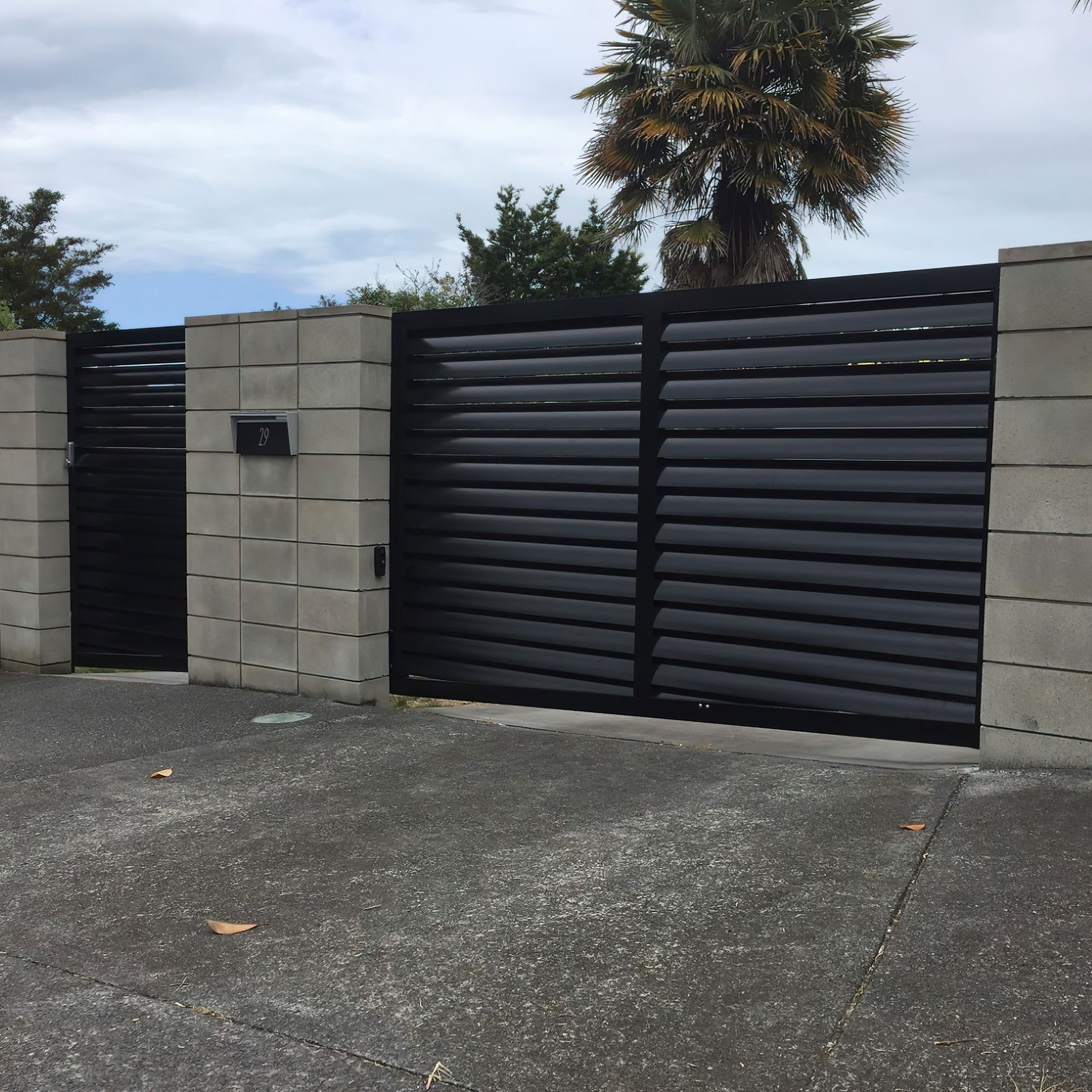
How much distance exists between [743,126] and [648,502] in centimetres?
1592

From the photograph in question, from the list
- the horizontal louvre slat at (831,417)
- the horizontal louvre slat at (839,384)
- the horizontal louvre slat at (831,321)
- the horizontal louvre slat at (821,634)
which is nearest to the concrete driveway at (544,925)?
the horizontal louvre slat at (821,634)

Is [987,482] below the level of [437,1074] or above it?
above

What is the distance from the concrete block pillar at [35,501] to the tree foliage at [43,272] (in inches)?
2094

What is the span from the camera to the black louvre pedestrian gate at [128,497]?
839 cm

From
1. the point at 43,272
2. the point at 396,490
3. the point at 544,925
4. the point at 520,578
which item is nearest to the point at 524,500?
the point at 520,578

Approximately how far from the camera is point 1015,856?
158 inches

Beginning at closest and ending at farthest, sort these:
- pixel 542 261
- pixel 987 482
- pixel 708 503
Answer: pixel 987 482, pixel 708 503, pixel 542 261

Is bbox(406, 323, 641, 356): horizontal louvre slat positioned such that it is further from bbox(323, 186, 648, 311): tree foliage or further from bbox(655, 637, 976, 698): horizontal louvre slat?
bbox(323, 186, 648, 311): tree foliage

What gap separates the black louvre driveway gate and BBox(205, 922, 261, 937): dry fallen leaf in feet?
10.5

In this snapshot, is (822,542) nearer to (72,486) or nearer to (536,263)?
(72,486)

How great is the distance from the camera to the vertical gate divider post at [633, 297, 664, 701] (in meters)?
6.21

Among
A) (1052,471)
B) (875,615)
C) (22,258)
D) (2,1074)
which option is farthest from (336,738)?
(22,258)

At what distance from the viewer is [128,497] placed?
8.62m

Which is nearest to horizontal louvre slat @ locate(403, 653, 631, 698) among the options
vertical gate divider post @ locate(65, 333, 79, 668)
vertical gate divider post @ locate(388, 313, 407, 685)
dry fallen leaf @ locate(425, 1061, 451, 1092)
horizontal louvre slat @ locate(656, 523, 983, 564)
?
vertical gate divider post @ locate(388, 313, 407, 685)
